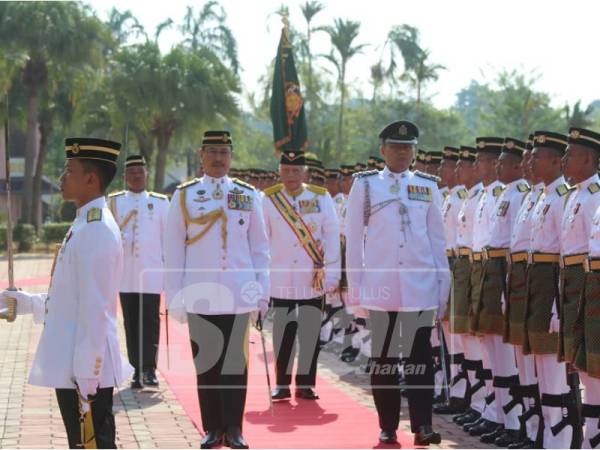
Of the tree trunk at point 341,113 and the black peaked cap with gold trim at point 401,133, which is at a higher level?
the tree trunk at point 341,113

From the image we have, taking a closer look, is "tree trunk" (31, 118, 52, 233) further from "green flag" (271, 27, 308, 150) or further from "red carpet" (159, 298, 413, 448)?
"red carpet" (159, 298, 413, 448)

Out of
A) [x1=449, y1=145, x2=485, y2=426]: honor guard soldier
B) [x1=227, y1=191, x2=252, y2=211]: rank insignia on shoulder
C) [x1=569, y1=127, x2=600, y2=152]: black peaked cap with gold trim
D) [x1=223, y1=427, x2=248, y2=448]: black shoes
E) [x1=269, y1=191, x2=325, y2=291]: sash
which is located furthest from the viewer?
[x1=269, y1=191, x2=325, y2=291]: sash

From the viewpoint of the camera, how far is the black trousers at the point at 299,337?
10508 mm

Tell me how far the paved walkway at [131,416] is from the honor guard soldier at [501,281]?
1.37ft

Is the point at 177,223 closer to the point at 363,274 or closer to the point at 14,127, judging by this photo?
the point at 363,274

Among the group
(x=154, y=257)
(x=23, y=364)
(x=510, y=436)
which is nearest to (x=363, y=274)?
(x=510, y=436)

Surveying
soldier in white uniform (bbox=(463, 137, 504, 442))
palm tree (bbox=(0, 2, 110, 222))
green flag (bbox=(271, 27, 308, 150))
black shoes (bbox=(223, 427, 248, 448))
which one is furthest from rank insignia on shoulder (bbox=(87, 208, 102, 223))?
palm tree (bbox=(0, 2, 110, 222))

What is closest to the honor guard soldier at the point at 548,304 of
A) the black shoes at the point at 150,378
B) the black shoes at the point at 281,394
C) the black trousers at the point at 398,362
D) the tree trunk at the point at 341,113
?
the black trousers at the point at 398,362

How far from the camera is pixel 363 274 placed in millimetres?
8297

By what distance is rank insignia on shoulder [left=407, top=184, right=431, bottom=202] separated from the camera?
830 cm

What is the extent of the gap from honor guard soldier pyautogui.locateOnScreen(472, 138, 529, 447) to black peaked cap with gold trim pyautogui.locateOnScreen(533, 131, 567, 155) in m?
0.75

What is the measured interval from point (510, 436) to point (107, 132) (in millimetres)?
36516

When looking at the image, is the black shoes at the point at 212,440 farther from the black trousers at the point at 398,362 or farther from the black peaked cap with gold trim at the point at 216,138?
the black peaked cap with gold trim at the point at 216,138

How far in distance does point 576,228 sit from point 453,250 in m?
3.19
